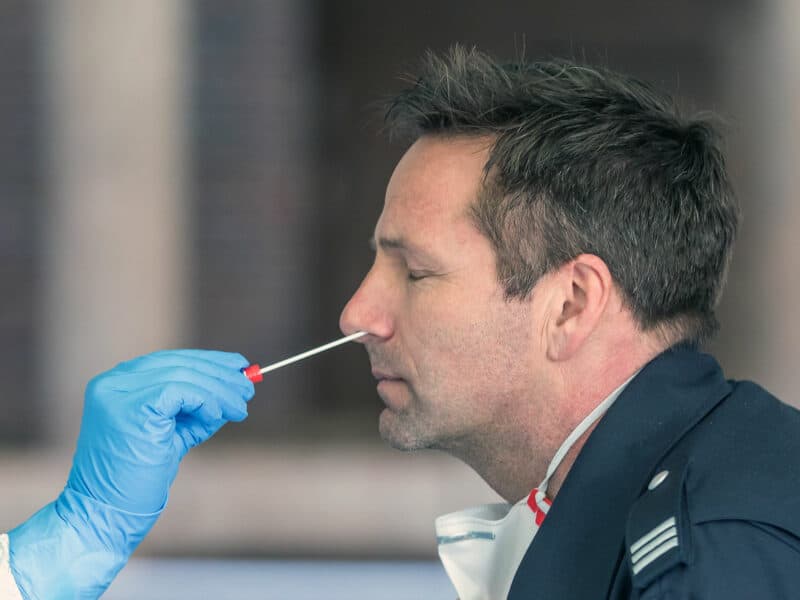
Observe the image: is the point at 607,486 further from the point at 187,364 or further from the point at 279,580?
the point at 279,580

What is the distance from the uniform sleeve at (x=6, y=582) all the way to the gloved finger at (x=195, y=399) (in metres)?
0.29

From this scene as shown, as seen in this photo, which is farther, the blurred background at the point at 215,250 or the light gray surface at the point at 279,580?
the blurred background at the point at 215,250

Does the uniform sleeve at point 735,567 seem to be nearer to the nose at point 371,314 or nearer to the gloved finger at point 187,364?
the nose at point 371,314

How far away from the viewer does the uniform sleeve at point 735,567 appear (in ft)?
3.26

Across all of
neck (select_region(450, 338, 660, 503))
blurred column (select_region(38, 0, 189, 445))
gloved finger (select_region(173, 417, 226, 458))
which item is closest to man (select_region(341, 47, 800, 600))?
neck (select_region(450, 338, 660, 503))

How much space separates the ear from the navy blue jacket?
99 mm

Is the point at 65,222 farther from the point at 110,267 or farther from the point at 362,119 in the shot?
the point at 362,119

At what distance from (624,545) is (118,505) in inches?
29.6

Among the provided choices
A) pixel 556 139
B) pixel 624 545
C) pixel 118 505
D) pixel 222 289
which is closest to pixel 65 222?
pixel 222 289

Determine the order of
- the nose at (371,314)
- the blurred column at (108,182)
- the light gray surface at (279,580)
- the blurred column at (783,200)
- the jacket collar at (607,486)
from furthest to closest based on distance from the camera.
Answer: the blurred column at (783,200) → the blurred column at (108,182) → the light gray surface at (279,580) → the nose at (371,314) → the jacket collar at (607,486)

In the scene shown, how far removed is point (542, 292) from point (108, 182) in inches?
127

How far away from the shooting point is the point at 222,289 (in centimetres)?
463

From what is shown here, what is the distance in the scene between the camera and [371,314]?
4.96 feet

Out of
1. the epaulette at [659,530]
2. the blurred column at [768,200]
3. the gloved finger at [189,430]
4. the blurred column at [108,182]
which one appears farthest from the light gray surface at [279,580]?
the epaulette at [659,530]
